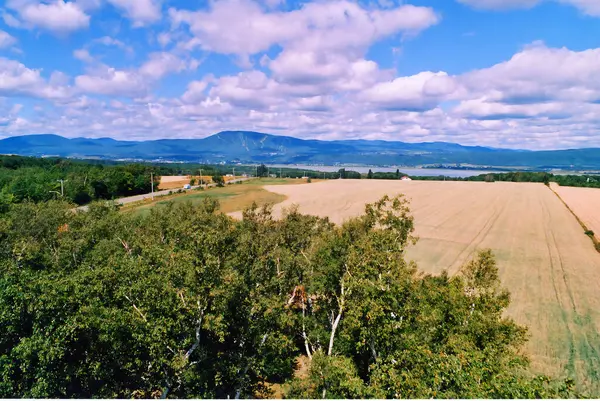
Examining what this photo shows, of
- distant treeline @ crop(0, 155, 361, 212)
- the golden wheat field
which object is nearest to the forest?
the golden wheat field

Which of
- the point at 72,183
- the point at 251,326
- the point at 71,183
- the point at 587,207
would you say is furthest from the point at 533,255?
the point at 71,183

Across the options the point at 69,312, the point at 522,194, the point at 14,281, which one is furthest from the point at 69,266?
the point at 522,194

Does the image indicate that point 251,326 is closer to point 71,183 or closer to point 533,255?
point 533,255

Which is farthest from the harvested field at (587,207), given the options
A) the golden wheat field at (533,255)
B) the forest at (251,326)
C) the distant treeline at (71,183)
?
the distant treeline at (71,183)

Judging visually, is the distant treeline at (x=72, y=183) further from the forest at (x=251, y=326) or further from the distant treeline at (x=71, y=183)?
the forest at (x=251, y=326)

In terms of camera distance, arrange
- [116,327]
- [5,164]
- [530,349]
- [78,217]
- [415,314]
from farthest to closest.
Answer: [5,164], [78,217], [530,349], [415,314], [116,327]

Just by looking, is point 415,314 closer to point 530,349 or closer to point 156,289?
point 156,289

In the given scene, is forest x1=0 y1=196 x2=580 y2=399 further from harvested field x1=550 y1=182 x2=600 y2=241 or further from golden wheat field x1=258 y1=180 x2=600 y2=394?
harvested field x1=550 y1=182 x2=600 y2=241
